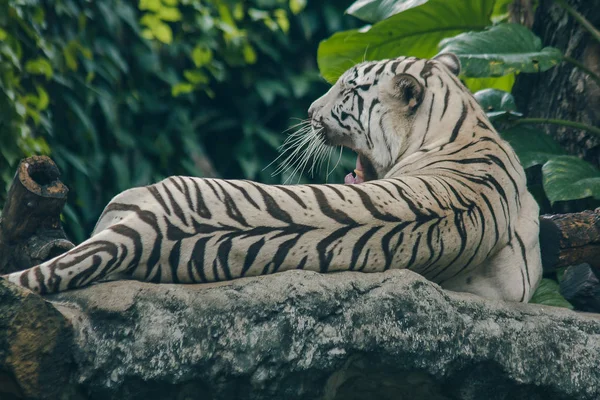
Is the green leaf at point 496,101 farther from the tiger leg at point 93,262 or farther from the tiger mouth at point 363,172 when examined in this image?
the tiger leg at point 93,262

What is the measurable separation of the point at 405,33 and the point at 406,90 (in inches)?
82.7

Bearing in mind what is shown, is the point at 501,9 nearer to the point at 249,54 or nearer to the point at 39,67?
the point at 249,54

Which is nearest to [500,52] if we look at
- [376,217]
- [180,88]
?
[376,217]

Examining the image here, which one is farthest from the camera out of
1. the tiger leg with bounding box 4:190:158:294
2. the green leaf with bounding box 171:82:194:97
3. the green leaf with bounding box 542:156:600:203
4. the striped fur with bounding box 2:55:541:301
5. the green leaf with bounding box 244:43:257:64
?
the green leaf with bounding box 244:43:257:64

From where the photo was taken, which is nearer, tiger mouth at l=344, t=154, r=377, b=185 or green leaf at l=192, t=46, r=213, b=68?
tiger mouth at l=344, t=154, r=377, b=185

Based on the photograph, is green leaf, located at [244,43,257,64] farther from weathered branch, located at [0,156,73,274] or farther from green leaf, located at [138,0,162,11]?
weathered branch, located at [0,156,73,274]

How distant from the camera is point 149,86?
731 centimetres

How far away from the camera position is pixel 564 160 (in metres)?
4.62

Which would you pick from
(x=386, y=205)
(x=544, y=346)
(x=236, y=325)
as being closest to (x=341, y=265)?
(x=386, y=205)

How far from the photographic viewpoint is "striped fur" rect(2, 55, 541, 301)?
2697 millimetres

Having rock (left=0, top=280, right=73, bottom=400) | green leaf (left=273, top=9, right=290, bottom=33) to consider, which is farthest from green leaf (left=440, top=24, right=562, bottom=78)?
green leaf (left=273, top=9, right=290, bottom=33)

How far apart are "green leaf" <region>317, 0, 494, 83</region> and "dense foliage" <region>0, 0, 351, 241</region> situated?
1.92 m

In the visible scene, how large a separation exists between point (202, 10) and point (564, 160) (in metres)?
3.84

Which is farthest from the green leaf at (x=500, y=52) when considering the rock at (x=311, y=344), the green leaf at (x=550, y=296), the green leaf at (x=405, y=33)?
the rock at (x=311, y=344)
